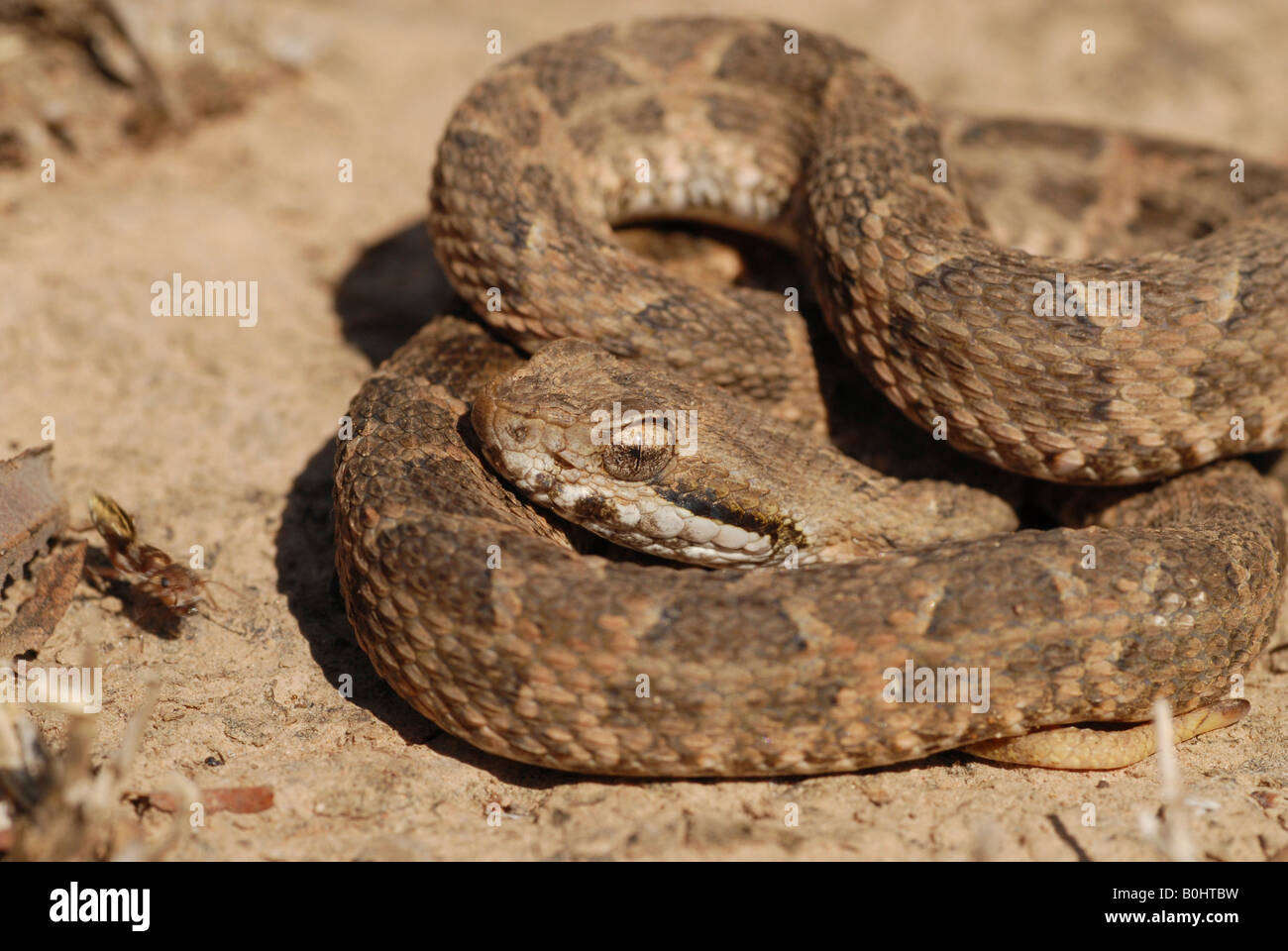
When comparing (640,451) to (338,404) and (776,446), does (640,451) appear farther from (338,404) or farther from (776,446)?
(338,404)

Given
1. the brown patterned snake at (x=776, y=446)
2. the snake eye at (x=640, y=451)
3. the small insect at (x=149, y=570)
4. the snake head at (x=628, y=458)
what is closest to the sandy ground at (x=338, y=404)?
the small insect at (x=149, y=570)

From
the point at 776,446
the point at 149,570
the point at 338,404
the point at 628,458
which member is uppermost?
the point at 338,404

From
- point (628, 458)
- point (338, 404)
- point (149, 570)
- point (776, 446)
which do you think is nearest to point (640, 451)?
point (628, 458)

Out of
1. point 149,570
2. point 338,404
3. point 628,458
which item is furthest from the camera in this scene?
point 338,404

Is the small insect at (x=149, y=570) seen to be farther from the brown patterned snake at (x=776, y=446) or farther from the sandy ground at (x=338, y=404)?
the brown patterned snake at (x=776, y=446)

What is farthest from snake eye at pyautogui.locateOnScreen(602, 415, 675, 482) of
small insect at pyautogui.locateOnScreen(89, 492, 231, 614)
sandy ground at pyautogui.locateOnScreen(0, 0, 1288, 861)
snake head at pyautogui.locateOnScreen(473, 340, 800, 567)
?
small insect at pyautogui.locateOnScreen(89, 492, 231, 614)

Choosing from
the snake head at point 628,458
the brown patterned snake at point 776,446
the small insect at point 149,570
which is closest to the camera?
the brown patterned snake at point 776,446
